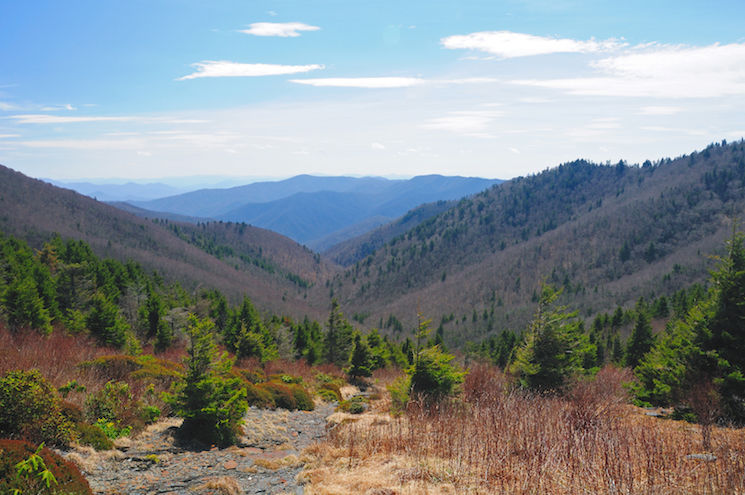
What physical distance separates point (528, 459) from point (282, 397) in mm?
16205

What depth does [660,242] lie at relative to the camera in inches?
6555

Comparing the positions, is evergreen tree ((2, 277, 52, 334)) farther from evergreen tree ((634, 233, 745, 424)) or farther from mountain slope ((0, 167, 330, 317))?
mountain slope ((0, 167, 330, 317))

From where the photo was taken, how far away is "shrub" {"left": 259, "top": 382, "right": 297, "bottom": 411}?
20500 mm

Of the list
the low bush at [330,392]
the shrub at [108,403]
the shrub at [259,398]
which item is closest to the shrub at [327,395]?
the low bush at [330,392]

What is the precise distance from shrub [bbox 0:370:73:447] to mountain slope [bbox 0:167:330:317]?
119m

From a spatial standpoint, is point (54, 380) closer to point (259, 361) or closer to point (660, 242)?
point (259, 361)

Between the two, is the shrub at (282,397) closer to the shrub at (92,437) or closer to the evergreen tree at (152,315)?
the shrub at (92,437)

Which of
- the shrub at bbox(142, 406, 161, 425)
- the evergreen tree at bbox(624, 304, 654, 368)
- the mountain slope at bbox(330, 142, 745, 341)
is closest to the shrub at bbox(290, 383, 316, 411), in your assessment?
the shrub at bbox(142, 406, 161, 425)

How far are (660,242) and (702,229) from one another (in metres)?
14.9

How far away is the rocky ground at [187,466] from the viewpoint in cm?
857

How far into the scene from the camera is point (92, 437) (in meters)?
10.1

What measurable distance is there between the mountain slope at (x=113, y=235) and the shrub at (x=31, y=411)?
389 feet

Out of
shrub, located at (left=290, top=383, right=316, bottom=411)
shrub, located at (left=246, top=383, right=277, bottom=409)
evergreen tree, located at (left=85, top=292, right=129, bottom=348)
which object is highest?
evergreen tree, located at (left=85, top=292, right=129, bottom=348)

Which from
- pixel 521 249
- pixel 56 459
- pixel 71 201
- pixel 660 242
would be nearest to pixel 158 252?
pixel 71 201
